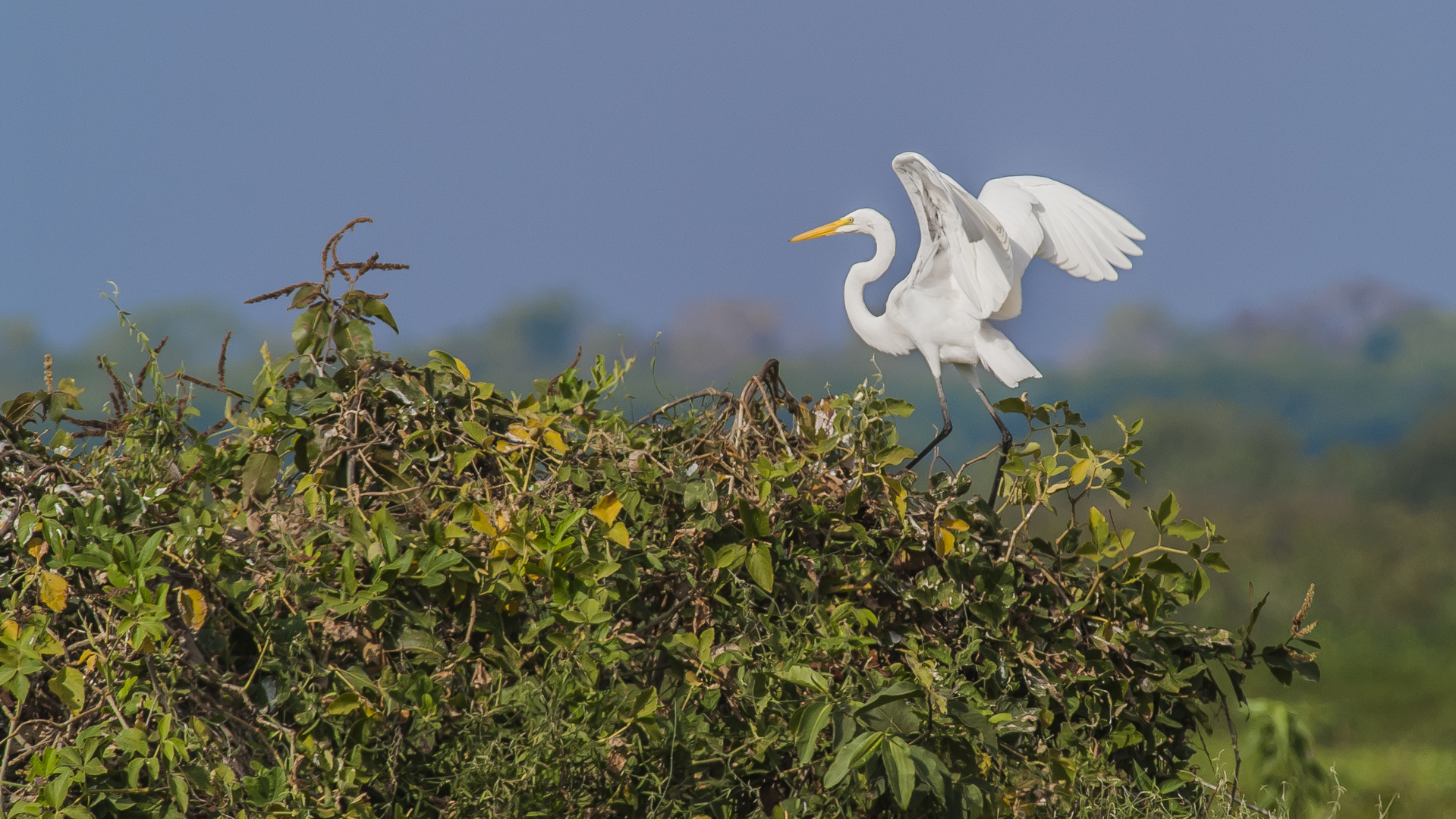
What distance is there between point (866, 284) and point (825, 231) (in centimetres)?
19

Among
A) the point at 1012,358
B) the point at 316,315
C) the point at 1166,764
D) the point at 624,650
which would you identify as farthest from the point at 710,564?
the point at 1012,358

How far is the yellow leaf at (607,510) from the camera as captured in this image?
1.60 metres

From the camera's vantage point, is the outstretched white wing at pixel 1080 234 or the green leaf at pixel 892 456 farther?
the outstretched white wing at pixel 1080 234

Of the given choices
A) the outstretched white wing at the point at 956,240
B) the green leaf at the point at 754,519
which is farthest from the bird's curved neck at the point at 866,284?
the green leaf at the point at 754,519

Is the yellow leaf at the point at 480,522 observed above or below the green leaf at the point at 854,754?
above

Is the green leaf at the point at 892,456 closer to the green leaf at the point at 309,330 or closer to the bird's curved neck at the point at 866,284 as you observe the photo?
the green leaf at the point at 309,330

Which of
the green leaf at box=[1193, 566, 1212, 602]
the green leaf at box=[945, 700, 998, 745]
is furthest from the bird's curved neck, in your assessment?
the green leaf at box=[945, 700, 998, 745]

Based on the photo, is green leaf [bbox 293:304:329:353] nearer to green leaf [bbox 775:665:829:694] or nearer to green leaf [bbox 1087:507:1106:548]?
green leaf [bbox 775:665:829:694]

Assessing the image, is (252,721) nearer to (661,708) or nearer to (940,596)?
(661,708)

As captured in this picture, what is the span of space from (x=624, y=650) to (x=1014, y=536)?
0.71 m

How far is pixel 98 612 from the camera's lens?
1546mm

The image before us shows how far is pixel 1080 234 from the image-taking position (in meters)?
2.78

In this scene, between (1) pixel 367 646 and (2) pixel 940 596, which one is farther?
(2) pixel 940 596

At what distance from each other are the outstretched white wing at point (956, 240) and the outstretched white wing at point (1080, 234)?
0.13 metres
